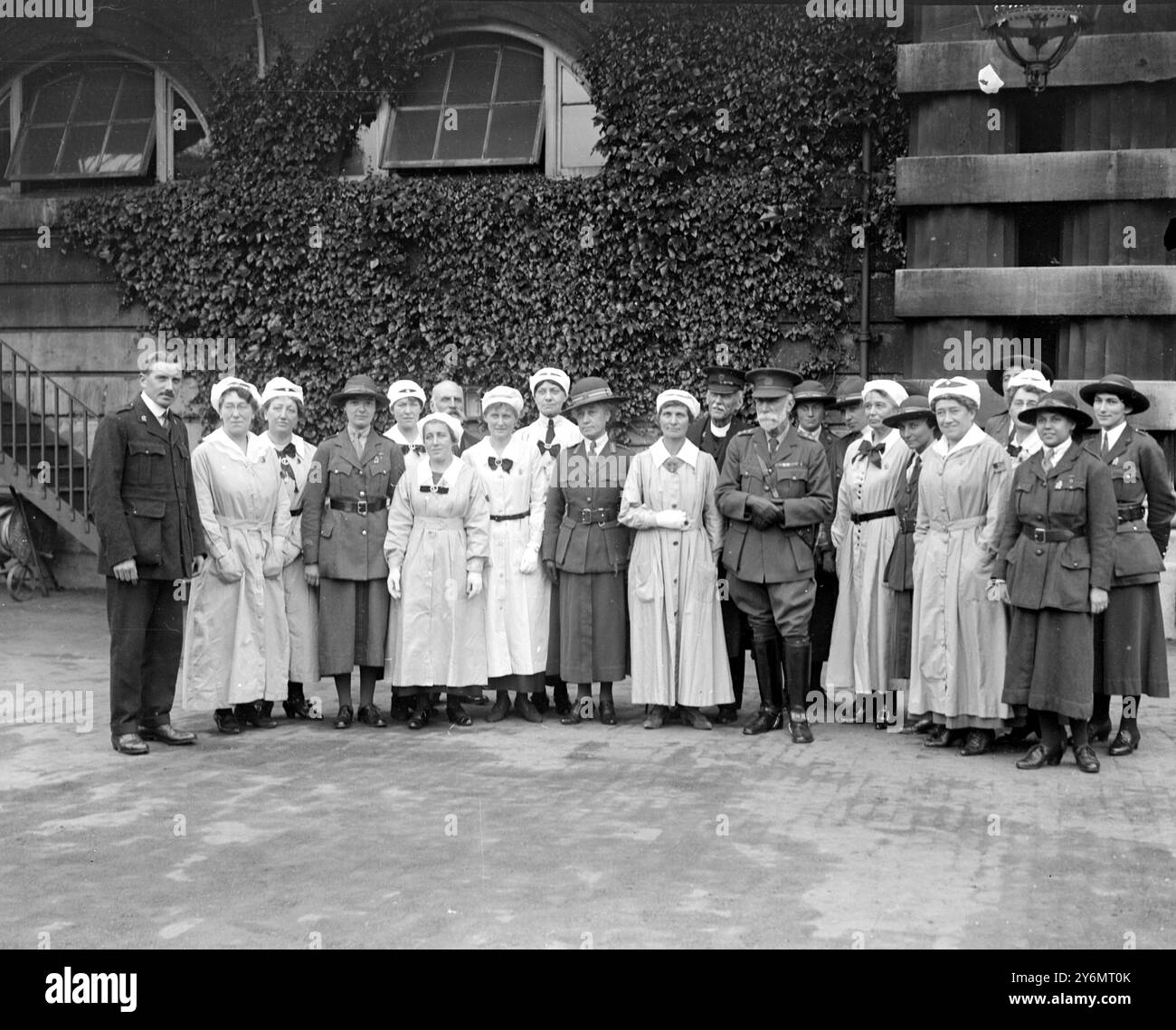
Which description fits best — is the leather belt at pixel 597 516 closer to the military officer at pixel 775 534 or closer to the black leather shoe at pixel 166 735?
the military officer at pixel 775 534

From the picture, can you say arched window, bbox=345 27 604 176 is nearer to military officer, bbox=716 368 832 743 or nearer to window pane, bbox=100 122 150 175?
window pane, bbox=100 122 150 175

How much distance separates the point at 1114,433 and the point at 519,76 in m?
8.58

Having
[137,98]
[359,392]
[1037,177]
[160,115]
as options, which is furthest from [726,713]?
[137,98]

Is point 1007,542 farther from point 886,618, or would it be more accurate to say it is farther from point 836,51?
point 836,51

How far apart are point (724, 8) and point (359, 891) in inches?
418

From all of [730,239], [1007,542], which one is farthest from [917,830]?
[730,239]

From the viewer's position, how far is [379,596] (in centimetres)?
888

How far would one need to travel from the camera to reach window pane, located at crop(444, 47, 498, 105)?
15.1 metres

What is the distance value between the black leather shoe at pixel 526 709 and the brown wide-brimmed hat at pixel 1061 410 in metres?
3.30

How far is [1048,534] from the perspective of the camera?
7.71 metres

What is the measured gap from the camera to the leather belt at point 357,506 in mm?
8875

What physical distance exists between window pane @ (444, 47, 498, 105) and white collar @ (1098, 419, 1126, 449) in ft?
28.2
